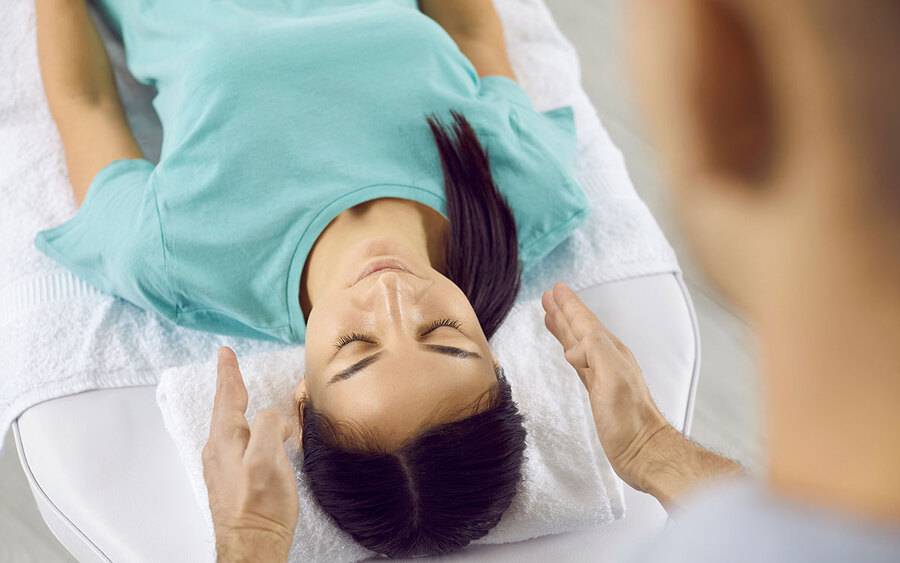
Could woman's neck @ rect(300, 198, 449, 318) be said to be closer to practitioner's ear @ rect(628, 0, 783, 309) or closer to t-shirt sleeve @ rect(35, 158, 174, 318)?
t-shirt sleeve @ rect(35, 158, 174, 318)

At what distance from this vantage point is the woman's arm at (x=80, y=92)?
55.7 inches

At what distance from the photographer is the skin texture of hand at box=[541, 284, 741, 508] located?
1.06 m

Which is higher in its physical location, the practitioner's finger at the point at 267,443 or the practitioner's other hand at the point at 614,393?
the practitioner's other hand at the point at 614,393

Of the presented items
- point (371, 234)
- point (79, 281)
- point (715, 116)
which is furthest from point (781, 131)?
point (79, 281)

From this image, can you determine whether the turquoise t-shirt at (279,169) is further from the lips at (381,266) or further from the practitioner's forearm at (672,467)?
the practitioner's forearm at (672,467)

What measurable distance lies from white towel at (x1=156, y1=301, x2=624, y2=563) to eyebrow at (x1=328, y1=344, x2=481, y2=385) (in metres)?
0.15

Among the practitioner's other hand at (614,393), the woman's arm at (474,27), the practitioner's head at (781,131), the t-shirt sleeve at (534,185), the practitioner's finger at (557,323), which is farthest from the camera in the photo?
the woman's arm at (474,27)

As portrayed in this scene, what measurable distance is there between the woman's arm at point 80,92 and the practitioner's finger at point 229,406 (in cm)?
44

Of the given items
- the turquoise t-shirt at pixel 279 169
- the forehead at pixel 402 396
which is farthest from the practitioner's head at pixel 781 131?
the turquoise t-shirt at pixel 279 169

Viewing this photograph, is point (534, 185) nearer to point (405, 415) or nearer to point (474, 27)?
point (474, 27)

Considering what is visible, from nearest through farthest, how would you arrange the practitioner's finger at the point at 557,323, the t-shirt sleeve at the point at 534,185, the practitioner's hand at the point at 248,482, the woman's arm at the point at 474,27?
the practitioner's hand at the point at 248,482 → the practitioner's finger at the point at 557,323 → the t-shirt sleeve at the point at 534,185 → the woman's arm at the point at 474,27

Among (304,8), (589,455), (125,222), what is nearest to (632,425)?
(589,455)

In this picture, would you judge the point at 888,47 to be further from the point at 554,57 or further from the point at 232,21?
the point at 554,57

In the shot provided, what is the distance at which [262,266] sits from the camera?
1300 millimetres
